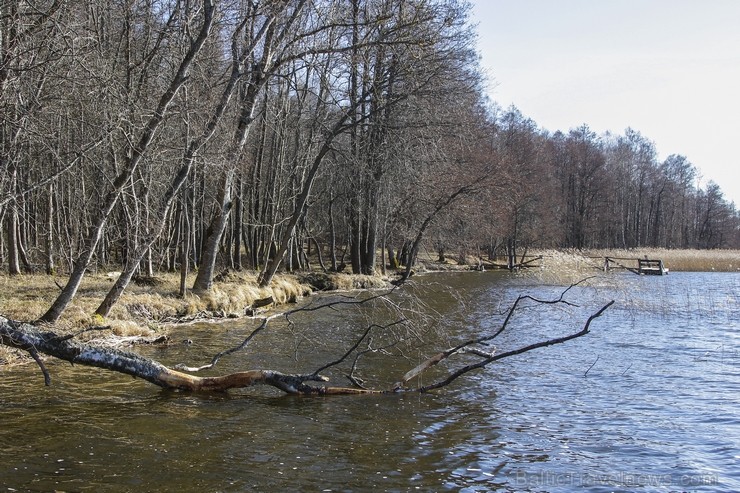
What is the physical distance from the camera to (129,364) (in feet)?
26.0

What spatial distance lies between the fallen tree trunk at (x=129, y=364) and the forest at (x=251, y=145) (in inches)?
74.7

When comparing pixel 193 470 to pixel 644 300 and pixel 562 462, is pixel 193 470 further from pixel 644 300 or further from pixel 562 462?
pixel 644 300

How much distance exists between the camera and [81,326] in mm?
11266

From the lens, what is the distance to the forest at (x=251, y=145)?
970 centimetres

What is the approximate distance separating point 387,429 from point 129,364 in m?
3.51

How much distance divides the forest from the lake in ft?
10.5

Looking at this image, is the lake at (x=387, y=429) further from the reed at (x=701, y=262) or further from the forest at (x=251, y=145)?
the reed at (x=701, y=262)

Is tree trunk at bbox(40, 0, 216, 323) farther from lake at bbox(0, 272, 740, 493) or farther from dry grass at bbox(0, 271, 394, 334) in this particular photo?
lake at bbox(0, 272, 740, 493)

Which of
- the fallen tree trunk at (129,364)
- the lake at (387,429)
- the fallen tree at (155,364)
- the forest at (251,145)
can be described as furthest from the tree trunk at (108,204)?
the fallen tree trunk at (129,364)

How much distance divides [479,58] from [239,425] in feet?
72.0

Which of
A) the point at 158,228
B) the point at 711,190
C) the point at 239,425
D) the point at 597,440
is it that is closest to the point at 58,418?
the point at 239,425

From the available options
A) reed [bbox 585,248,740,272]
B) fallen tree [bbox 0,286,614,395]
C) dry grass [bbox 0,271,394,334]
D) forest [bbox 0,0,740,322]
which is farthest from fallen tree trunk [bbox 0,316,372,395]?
reed [bbox 585,248,740,272]

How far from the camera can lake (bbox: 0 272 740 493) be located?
575cm

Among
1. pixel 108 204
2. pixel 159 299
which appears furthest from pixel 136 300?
pixel 108 204
